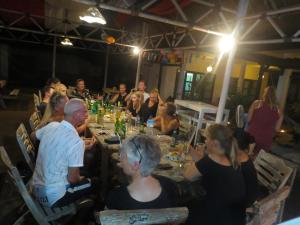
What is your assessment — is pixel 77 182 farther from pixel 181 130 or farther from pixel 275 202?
pixel 181 130

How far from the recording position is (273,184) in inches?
108

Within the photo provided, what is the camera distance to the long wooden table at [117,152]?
2432 mm

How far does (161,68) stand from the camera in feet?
36.5

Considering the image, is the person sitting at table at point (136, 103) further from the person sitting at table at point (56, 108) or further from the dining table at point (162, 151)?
the person sitting at table at point (56, 108)

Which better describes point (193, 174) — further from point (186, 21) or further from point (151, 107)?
point (151, 107)

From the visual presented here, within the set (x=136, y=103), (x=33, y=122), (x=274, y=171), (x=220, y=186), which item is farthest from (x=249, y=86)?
(x=220, y=186)

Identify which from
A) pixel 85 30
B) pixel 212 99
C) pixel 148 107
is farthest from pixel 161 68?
pixel 148 107

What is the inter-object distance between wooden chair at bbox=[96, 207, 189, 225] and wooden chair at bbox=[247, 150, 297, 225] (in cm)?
66

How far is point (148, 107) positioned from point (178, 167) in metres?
3.15

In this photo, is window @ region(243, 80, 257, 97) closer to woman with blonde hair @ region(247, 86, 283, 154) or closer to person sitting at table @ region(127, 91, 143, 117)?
person sitting at table @ region(127, 91, 143, 117)

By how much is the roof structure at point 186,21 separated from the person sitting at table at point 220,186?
208cm

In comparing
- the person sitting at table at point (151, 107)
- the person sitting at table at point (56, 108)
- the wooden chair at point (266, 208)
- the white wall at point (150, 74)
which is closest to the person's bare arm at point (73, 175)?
the person sitting at table at point (56, 108)

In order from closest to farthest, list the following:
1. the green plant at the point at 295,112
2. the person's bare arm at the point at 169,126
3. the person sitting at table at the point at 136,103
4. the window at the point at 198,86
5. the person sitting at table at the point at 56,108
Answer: the person sitting at table at the point at 56,108 < the person's bare arm at the point at 169,126 < the person sitting at table at the point at 136,103 < the green plant at the point at 295,112 < the window at the point at 198,86

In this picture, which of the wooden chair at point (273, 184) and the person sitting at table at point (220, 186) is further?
the person sitting at table at point (220, 186)
